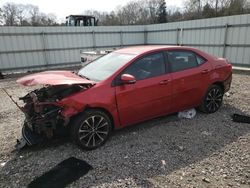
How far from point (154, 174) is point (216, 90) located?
2.93m

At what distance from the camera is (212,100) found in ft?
16.9

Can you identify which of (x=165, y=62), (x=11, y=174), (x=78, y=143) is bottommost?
(x=11, y=174)

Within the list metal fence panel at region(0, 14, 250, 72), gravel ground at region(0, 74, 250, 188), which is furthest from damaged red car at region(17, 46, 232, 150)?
metal fence panel at region(0, 14, 250, 72)

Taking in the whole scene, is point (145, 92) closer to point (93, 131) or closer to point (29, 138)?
point (93, 131)

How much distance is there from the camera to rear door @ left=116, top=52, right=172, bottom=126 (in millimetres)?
3871

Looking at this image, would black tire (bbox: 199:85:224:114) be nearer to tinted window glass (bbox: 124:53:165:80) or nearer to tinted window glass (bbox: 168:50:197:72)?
tinted window glass (bbox: 168:50:197:72)

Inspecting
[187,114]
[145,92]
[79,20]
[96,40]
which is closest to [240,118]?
[187,114]

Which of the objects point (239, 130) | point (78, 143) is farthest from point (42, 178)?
point (239, 130)

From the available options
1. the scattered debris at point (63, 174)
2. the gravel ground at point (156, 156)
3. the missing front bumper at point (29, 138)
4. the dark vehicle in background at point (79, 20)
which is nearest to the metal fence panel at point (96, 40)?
the dark vehicle in background at point (79, 20)

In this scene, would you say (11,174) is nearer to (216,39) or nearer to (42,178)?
(42,178)

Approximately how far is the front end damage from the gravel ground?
0.97 feet

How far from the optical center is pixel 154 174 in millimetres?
3098

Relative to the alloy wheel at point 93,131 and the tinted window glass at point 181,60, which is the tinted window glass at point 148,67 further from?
the alloy wheel at point 93,131

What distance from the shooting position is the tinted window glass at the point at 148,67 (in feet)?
13.1
